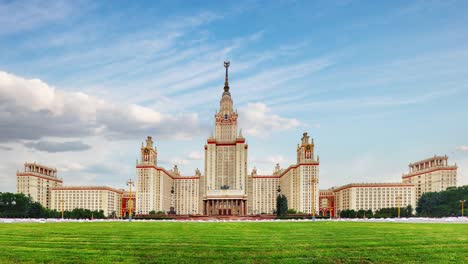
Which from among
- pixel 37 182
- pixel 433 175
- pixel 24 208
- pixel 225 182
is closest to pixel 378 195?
pixel 433 175

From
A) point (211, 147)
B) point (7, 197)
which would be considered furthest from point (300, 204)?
point (7, 197)

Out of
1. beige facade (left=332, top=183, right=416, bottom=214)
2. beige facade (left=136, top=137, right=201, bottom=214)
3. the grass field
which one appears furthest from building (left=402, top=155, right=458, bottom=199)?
the grass field

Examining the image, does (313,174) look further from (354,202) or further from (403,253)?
(403,253)

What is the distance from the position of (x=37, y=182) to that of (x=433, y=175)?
160066 mm

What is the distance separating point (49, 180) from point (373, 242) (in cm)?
17221

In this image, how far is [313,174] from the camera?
461 feet

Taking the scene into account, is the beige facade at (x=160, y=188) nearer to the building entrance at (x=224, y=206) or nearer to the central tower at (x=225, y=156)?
the central tower at (x=225, y=156)

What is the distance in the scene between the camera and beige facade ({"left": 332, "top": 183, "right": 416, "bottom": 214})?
15338 centimetres

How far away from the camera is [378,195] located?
155 metres

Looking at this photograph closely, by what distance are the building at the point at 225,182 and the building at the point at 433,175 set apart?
166ft

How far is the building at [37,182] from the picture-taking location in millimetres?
154750

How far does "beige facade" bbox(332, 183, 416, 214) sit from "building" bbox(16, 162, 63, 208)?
125 meters

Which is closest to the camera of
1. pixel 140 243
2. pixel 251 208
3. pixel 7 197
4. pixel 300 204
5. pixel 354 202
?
pixel 140 243

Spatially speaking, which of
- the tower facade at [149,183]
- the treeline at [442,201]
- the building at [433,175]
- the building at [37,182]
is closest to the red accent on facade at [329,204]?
the building at [433,175]
